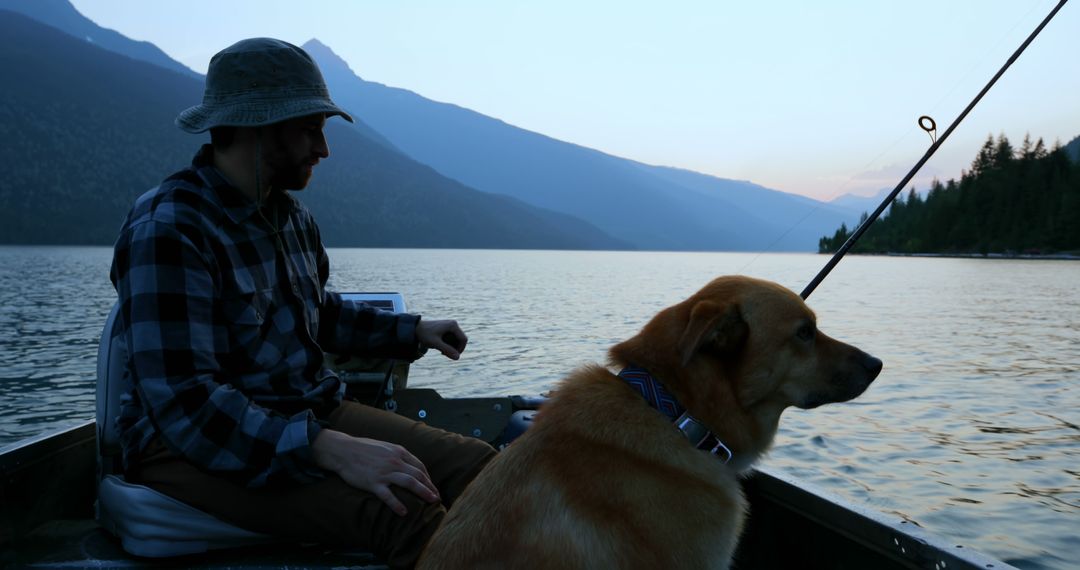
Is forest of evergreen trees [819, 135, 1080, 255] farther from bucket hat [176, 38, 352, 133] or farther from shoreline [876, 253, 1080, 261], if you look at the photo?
bucket hat [176, 38, 352, 133]

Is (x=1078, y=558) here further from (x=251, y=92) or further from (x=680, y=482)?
(x=251, y=92)

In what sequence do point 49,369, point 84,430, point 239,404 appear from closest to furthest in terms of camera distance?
1. point 239,404
2. point 84,430
3. point 49,369

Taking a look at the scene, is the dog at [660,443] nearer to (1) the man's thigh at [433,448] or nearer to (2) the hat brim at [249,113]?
(1) the man's thigh at [433,448]

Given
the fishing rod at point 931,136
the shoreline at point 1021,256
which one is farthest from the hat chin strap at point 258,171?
the shoreline at point 1021,256

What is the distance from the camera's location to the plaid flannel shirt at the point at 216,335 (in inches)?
107

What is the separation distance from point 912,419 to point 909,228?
520 ft

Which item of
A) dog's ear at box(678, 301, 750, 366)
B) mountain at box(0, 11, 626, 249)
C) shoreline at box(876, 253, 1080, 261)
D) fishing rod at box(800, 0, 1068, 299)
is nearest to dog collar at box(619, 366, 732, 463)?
dog's ear at box(678, 301, 750, 366)

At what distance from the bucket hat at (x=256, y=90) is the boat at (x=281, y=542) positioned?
122cm

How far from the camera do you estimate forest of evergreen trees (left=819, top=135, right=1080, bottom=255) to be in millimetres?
125812

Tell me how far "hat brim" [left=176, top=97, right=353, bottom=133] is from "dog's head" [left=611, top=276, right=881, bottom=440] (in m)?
1.59

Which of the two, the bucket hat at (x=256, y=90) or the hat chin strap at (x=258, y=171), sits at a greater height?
the bucket hat at (x=256, y=90)

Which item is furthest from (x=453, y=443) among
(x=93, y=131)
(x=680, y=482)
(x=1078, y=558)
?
(x=93, y=131)

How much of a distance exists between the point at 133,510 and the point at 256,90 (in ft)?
5.82

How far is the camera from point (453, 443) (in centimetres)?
358
